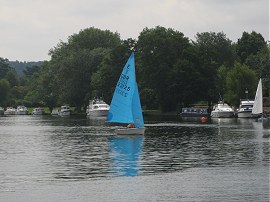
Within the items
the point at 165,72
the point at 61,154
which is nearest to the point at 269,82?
the point at 165,72

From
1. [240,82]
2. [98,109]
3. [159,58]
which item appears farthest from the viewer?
[98,109]

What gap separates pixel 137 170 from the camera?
4578 centimetres

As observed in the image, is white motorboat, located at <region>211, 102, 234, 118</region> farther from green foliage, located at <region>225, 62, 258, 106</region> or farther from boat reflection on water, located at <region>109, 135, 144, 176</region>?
boat reflection on water, located at <region>109, 135, 144, 176</region>

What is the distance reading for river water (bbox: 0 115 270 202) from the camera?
35.9 meters

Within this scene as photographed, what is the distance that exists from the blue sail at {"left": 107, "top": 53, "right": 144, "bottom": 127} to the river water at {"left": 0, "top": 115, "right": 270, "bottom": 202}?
273 inches

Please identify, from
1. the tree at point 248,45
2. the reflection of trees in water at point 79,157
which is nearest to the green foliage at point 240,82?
the tree at point 248,45

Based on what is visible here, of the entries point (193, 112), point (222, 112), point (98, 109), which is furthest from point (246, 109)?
point (98, 109)

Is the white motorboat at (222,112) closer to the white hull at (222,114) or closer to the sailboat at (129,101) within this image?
the white hull at (222,114)

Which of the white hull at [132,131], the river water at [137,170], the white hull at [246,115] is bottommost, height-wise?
the river water at [137,170]

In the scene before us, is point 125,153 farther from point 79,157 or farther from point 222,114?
point 222,114

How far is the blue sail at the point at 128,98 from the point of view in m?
80.6

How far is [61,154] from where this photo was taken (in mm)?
58469

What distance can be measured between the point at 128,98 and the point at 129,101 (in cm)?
38

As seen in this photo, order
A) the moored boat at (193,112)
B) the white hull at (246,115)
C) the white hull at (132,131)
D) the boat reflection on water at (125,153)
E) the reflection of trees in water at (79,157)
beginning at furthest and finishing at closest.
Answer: the moored boat at (193,112), the white hull at (246,115), the white hull at (132,131), the boat reflection on water at (125,153), the reflection of trees in water at (79,157)
